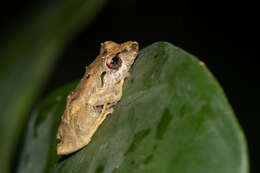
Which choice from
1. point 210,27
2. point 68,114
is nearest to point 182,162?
point 68,114

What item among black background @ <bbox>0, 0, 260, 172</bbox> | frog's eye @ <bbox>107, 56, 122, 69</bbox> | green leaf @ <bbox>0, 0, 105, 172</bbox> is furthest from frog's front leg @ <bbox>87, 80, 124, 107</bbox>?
black background @ <bbox>0, 0, 260, 172</bbox>

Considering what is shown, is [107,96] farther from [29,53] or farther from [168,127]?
[168,127]

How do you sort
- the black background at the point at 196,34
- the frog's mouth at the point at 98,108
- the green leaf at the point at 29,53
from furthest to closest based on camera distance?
the black background at the point at 196,34, the green leaf at the point at 29,53, the frog's mouth at the point at 98,108

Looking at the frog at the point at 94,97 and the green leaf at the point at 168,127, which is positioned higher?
the green leaf at the point at 168,127

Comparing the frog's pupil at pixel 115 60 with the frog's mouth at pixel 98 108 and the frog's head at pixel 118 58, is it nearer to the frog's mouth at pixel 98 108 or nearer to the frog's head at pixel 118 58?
the frog's head at pixel 118 58

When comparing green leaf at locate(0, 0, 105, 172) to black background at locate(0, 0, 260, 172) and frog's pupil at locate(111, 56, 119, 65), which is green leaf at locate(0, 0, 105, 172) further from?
frog's pupil at locate(111, 56, 119, 65)

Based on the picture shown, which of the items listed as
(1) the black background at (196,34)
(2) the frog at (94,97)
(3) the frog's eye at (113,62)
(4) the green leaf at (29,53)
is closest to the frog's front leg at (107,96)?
(2) the frog at (94,97)

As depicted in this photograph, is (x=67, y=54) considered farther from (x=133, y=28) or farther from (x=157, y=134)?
(x=157, y=134)
